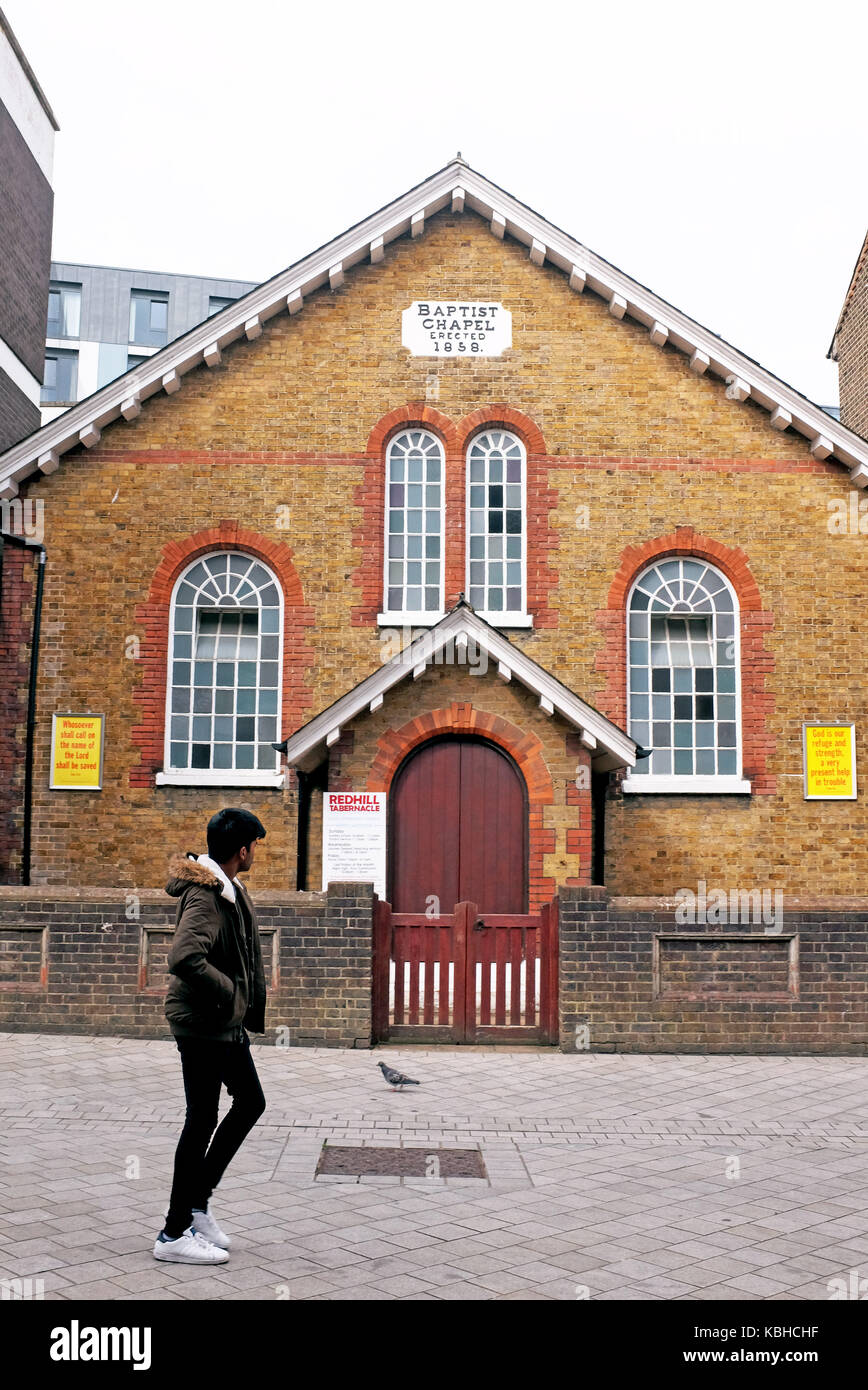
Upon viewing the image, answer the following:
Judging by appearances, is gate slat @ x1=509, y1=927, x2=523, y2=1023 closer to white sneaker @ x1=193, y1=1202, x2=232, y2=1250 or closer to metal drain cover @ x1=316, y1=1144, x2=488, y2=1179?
metal drain cover @ x1=316, y1=1144, x2=488, y2=1179

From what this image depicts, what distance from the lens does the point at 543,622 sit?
53.3 feet

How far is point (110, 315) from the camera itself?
210ft

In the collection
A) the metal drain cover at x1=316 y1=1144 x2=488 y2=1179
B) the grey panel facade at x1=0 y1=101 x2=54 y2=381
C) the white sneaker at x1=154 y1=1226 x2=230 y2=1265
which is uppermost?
the grey panel facade at x1=0 y1=101 x2=54 y2=381

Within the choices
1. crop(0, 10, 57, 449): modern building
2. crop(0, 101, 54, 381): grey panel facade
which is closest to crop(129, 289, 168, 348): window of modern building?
crop(0, 10, 57, 449): modern building

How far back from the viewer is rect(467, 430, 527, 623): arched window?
54.2 ft

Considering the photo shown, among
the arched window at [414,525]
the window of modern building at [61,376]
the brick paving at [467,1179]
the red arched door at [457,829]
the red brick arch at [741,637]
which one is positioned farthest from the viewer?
the window of modern building at [61,376]

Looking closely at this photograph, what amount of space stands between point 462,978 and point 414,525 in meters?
6.99

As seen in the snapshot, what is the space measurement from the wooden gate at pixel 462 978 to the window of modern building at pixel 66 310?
58.2 metres

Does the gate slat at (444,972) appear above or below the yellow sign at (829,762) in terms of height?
below

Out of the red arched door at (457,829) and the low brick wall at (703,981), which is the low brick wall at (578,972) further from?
the red arched door at (457,829)

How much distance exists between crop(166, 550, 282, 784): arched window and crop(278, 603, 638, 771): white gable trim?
71.0 inches

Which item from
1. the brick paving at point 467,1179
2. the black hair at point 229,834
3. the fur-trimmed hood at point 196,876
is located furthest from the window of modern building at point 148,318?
the fur-trimmed hood at point 196,876

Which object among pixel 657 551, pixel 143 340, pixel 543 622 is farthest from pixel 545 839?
pixel 143 340

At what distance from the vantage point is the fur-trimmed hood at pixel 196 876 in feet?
18.8
